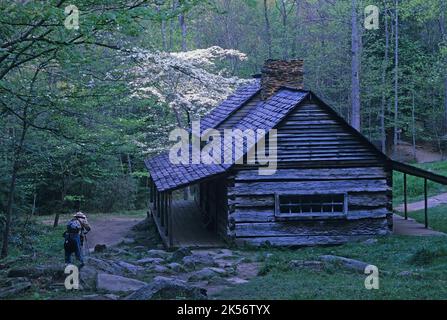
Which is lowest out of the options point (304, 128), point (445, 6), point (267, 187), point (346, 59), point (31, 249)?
point (31, 249)

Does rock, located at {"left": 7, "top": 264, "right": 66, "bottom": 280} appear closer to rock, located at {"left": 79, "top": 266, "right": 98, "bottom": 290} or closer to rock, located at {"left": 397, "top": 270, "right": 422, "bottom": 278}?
rock, located at {"left": 79, "top": 266, "right": 98, "bottom": 290}

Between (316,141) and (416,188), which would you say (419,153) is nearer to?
(416,188)

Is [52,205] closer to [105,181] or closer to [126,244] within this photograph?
[105,181]

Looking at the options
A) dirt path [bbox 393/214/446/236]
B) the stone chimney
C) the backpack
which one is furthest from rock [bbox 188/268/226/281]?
the stone chimney

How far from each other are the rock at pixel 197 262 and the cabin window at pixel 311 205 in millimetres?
4032

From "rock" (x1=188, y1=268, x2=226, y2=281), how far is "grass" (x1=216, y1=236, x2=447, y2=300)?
34.8 inches

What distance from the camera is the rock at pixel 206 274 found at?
12.6 meters

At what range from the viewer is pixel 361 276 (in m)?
12.5

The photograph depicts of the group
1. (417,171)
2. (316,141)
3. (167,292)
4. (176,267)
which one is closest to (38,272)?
(176,267)

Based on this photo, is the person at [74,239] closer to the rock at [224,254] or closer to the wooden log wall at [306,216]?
the rock at [224,254]

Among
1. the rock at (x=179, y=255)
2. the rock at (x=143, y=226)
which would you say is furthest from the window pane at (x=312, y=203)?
the rock at (x=143, y=226)
